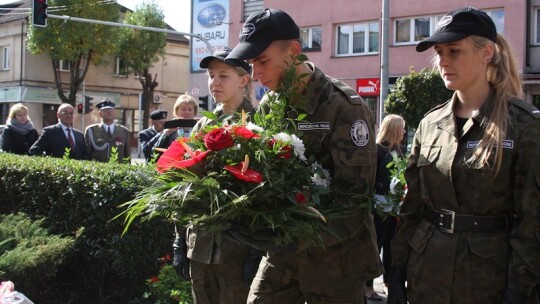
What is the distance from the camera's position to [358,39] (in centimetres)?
2986

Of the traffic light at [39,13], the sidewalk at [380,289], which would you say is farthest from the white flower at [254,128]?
the traffic light at [39,13]

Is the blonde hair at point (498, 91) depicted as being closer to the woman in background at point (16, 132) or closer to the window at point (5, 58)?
the woman in background at point (16, 132)

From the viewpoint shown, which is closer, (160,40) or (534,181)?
(534,181)

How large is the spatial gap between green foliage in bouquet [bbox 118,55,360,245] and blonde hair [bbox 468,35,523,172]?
0.70 meters

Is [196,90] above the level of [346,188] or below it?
above

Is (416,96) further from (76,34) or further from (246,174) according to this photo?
(76,34)

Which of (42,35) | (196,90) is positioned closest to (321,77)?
(196,90)

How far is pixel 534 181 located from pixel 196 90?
32602 mm

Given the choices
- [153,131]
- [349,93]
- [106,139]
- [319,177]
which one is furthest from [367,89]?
[319,177]

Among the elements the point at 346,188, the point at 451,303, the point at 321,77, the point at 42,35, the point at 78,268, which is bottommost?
the point at 78,268

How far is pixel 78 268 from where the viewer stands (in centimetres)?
623

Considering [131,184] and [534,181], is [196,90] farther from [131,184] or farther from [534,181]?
[534,181]

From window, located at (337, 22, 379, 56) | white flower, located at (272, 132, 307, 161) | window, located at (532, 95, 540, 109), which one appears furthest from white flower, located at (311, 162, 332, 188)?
window, located at (337, 22, 379, 56)

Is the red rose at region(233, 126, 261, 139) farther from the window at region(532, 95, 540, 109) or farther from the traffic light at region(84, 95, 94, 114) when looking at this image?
the traffic light at region(84, 95, 94, 114)
